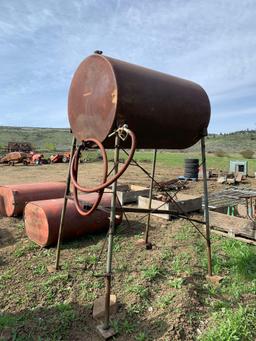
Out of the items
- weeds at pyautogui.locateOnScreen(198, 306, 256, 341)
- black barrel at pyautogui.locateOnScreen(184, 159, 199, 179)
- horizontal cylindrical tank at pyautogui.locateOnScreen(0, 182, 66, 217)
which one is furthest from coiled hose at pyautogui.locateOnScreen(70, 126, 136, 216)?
black barrel at pyautogui.locateOnScreen(184, 159, 199, 179)

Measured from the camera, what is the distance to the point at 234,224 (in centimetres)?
573

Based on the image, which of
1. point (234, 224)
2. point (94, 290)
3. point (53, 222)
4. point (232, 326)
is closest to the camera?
point (232, 326)

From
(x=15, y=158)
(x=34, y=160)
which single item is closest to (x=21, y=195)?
(x=34, y=160)

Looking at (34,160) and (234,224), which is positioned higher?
(34,160)

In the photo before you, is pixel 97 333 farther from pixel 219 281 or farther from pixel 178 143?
pixel 178 143

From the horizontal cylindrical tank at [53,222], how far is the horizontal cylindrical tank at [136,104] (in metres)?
1.72

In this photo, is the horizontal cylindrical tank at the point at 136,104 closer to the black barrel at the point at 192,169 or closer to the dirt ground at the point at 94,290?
the dirt ground at the point at 94,290

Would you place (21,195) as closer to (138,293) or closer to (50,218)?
(50,218)

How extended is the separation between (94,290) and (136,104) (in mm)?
2464

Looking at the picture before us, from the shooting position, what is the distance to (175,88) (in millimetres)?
4082

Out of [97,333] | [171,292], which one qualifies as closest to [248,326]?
[171,292]

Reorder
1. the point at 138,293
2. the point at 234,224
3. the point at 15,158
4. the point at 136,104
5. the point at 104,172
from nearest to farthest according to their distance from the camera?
the point at 104,172, the point at 136,104, the point at 138,293, the point at 234,224, the point at 15,158

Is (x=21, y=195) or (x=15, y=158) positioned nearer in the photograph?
(x=21, y=195)

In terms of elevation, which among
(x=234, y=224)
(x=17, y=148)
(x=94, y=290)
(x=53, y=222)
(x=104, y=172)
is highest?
(x=17, y=148)
